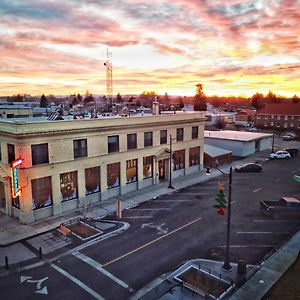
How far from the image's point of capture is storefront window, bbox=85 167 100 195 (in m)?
31.6

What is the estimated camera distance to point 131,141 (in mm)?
35656

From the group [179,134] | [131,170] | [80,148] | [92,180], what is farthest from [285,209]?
[80,148]

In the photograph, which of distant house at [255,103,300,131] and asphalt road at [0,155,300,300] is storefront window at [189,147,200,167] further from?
distant house at [255,103,300,131]

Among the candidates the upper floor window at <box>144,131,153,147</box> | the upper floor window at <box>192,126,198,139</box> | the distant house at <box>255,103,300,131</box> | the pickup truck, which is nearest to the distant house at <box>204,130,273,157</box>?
the upper floor window at <box>192,126,198,139</box>

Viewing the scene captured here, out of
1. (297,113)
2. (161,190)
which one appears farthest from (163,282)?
(297,113)

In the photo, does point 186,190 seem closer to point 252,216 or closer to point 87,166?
point 252,216

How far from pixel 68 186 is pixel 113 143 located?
22.3 feet

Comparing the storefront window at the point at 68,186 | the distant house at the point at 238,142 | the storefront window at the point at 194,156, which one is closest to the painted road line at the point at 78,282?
the storefront window at the point at 68,186

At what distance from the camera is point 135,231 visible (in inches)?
1008

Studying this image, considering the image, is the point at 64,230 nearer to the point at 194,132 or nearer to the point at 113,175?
the point at 113,175

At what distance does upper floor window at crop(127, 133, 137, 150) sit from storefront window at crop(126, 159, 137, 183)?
62.8 inches

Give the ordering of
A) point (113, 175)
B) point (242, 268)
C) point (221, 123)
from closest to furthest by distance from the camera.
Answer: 1. point (242, 268)
2. point (113, 175)
3. point (221, 123)

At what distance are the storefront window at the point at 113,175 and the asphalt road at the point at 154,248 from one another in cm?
435

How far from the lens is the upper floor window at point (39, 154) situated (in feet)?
89.4
